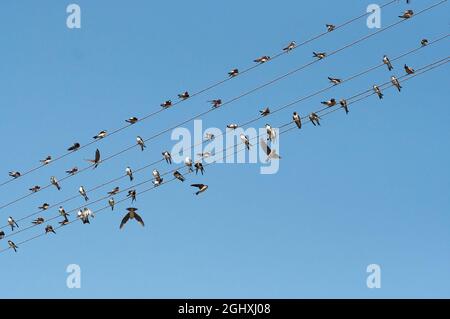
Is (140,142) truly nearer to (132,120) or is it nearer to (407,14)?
(132,120)

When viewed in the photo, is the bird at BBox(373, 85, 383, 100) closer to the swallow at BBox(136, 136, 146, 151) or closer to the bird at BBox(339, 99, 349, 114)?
the bird at BBox(339, 99, 349, 114)

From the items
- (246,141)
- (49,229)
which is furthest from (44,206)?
(246,141)

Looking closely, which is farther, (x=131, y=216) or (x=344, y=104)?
(x=131, y=216)

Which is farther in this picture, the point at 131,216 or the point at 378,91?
the point at 131,216

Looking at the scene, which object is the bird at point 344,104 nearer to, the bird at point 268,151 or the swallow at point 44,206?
the bird at point 268,151

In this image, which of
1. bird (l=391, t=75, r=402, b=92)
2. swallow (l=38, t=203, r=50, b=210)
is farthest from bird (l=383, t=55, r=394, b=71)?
swallow (l=38, t=203, r=50, b=210)

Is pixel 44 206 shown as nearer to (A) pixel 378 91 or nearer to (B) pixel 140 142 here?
(B) pixel 140 142

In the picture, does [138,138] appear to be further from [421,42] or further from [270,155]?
[421,42]

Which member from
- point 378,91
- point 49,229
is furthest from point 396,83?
point 49,229

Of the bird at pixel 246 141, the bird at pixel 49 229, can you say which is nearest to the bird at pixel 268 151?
the bird at pixel 246 141

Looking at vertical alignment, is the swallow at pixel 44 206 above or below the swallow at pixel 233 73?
below

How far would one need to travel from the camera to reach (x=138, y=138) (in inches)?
1230

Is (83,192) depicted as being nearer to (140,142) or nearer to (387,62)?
(140,142)

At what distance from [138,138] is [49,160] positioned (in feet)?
10.5
